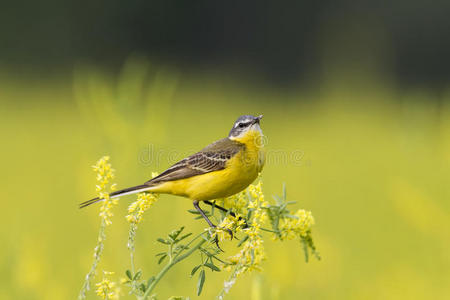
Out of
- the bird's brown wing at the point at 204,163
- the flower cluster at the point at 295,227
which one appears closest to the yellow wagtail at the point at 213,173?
the bird's brown wing at the point at 204,163

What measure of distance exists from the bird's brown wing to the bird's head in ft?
0.84

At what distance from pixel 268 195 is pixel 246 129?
3101 mm

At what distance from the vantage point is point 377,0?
2241cm

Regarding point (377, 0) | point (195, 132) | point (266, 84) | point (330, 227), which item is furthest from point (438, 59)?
point (330, 227)

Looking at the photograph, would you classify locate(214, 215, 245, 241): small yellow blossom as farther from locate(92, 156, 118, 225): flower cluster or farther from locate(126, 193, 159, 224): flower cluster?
locate(92, 156, 118, 225): flower cluster

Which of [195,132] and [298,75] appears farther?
[298,75]

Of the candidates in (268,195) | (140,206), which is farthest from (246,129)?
(268,195)

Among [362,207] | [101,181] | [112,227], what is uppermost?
[101,181]

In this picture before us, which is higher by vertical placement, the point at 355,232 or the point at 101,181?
the point at 101,181

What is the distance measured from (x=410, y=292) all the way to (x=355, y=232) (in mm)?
2482

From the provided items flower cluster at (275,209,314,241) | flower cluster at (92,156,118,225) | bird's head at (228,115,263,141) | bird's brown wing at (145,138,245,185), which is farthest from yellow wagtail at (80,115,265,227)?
flower cluster at (92,156,118,225)

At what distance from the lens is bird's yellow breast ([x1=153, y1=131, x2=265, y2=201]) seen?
331 centimetres

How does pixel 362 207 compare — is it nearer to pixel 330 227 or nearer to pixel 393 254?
pixel 330 227

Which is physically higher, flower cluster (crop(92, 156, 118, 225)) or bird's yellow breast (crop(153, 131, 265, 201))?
flower cluster (crop(92, 156, 118, 225))
